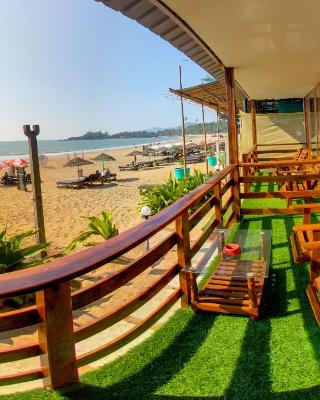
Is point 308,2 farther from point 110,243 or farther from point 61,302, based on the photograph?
point 61,302

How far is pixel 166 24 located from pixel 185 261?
2.12m

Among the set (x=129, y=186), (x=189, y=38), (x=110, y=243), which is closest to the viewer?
(x=110, y=243)

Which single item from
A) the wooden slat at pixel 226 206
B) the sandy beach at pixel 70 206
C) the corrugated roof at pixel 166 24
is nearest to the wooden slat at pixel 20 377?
the corrugated roof at pixel 166 24

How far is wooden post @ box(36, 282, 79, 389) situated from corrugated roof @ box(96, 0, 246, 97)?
6.28 ft

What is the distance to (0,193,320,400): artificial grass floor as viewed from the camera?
215 cm

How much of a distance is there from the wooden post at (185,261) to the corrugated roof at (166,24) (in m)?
1.62

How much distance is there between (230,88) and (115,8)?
12.8ft

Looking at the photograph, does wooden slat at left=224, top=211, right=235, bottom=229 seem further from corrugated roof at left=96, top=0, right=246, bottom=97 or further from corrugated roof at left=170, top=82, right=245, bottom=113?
Answer: corrugated roof at left=170, top=82, right=245, bottom=113

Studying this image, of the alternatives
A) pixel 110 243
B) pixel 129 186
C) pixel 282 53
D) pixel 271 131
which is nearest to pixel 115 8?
pixel 110 243

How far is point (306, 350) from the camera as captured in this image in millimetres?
2594

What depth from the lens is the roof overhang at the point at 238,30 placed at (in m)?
3.21

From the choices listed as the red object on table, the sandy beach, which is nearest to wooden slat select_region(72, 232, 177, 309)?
the red object on table

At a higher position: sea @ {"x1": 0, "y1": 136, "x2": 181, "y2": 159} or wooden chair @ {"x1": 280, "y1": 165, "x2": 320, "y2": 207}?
sea @ {"x1": 0, "y1": 136, "x2": 181, "y2": 159}

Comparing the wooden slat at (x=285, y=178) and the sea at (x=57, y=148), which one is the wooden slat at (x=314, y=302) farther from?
the sea at (x=57, y=148)
